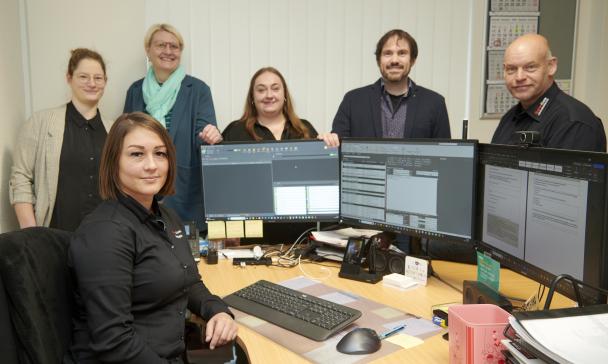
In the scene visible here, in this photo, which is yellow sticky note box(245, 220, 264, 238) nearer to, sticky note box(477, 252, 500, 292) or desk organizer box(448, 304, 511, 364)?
sticky note box(477, 252, 500, 292)

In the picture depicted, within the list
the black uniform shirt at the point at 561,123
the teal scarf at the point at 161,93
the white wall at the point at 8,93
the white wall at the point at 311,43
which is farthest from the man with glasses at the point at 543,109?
the white wall at the point at 8,93

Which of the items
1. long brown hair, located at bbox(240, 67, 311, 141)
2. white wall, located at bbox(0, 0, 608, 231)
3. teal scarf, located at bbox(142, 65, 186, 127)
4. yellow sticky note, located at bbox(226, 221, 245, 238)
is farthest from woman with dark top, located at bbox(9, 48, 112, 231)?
yellow sticky note, located at bbox(226, 221, 245, 238)

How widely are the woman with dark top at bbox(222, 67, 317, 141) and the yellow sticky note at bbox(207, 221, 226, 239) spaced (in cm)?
64

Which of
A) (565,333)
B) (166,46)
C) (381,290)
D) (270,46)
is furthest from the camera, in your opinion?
(270,46)

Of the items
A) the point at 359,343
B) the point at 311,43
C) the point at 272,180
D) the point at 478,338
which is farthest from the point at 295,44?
the point at 478,338

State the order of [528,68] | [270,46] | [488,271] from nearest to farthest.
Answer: [488,271], [528,68], [270,46]

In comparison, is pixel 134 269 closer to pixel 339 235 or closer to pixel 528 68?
pixel 339 235

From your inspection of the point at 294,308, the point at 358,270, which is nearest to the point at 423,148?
the point at 358,270

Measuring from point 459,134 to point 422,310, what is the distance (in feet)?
7.58

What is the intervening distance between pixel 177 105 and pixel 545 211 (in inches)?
85.9

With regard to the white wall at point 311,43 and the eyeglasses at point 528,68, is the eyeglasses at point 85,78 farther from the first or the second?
the eyeglasses at point 528,68

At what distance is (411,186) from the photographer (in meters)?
1.83

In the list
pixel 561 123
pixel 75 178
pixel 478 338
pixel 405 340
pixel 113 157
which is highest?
pixel 561 123

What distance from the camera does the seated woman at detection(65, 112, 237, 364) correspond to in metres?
1.27
